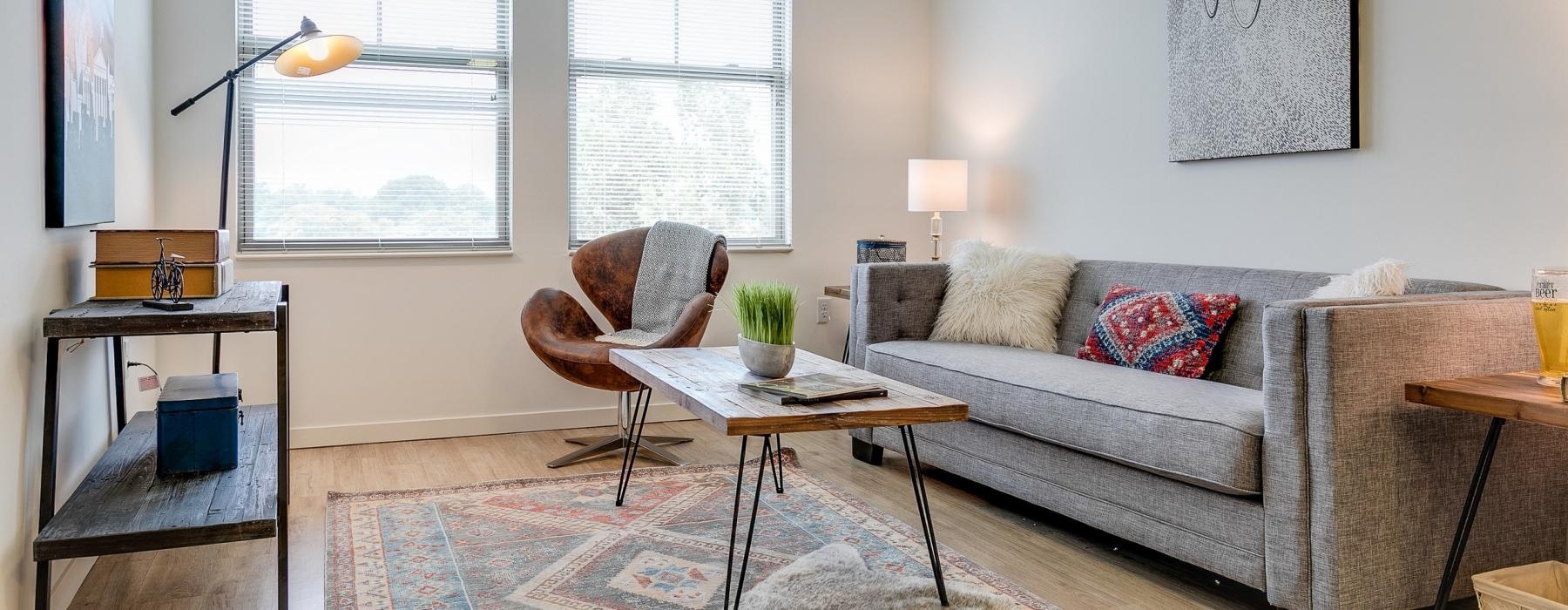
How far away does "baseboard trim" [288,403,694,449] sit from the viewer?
164 inches

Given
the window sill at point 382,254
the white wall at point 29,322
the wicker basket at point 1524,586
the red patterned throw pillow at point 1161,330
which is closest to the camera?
the white wall at point 29,322

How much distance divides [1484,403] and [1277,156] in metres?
1.52

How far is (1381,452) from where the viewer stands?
7.17 feet

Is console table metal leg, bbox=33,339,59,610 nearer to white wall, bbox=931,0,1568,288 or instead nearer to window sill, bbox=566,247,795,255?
window sill, bbox=566,247,795,255

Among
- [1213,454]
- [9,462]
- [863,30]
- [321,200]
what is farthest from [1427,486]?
[321,200]

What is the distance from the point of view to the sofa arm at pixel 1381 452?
2.15 meters

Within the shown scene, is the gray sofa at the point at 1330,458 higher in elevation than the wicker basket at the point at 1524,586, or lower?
higher

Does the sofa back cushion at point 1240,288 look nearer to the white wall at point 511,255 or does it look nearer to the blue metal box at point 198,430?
the white wall at point 511,255

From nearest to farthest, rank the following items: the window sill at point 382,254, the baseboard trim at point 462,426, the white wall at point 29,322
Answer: the white wall at point 29,322
the window sill at point 382,254
the baseboard trim at point 462,426

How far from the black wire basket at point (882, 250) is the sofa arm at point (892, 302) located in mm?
643

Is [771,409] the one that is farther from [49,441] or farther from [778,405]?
[49,441]

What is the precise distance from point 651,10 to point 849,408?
2987mm

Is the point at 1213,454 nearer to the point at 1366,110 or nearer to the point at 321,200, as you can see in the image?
the point at 1366,110

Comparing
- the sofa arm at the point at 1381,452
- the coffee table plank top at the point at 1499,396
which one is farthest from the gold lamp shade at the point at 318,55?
the coffee table plank top at the point at 1499,396
